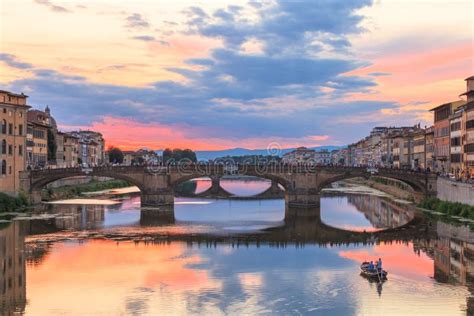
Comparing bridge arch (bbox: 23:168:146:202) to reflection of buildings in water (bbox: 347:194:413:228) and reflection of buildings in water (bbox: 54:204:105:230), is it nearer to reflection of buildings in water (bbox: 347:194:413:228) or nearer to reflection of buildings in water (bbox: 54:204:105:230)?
reflection of buildings in water (bbox: 54:204:105:230)

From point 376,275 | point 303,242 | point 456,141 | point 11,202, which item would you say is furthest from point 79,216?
point 456,141

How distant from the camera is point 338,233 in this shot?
49.7 meters

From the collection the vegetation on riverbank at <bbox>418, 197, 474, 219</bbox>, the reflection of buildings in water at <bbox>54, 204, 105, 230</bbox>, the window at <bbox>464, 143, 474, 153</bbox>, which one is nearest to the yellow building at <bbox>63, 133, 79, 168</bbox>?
the reflection of buildings in water at <bbox>54, 204, 105, 230</bbox>

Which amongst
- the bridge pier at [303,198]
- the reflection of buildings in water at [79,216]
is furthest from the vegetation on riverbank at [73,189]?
the bridge pier at [303,198]

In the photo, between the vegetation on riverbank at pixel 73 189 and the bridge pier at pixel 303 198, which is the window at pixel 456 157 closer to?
the bridge pier at pixel 303 198

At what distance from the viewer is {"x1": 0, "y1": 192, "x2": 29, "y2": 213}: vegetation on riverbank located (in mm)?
57734

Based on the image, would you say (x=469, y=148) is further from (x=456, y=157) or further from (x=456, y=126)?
(x=456, y=126)

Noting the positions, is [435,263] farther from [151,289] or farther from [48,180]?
[48,180]

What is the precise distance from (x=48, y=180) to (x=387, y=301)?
47.9 metres

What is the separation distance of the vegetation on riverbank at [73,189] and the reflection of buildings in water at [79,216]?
23.8ft

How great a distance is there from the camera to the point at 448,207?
55656 millimetres

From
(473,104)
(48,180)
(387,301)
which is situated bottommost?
(387,301)

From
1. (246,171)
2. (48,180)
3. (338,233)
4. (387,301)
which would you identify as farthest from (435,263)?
(48,180)

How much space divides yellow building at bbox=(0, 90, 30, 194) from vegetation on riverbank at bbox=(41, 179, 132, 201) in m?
11.5
